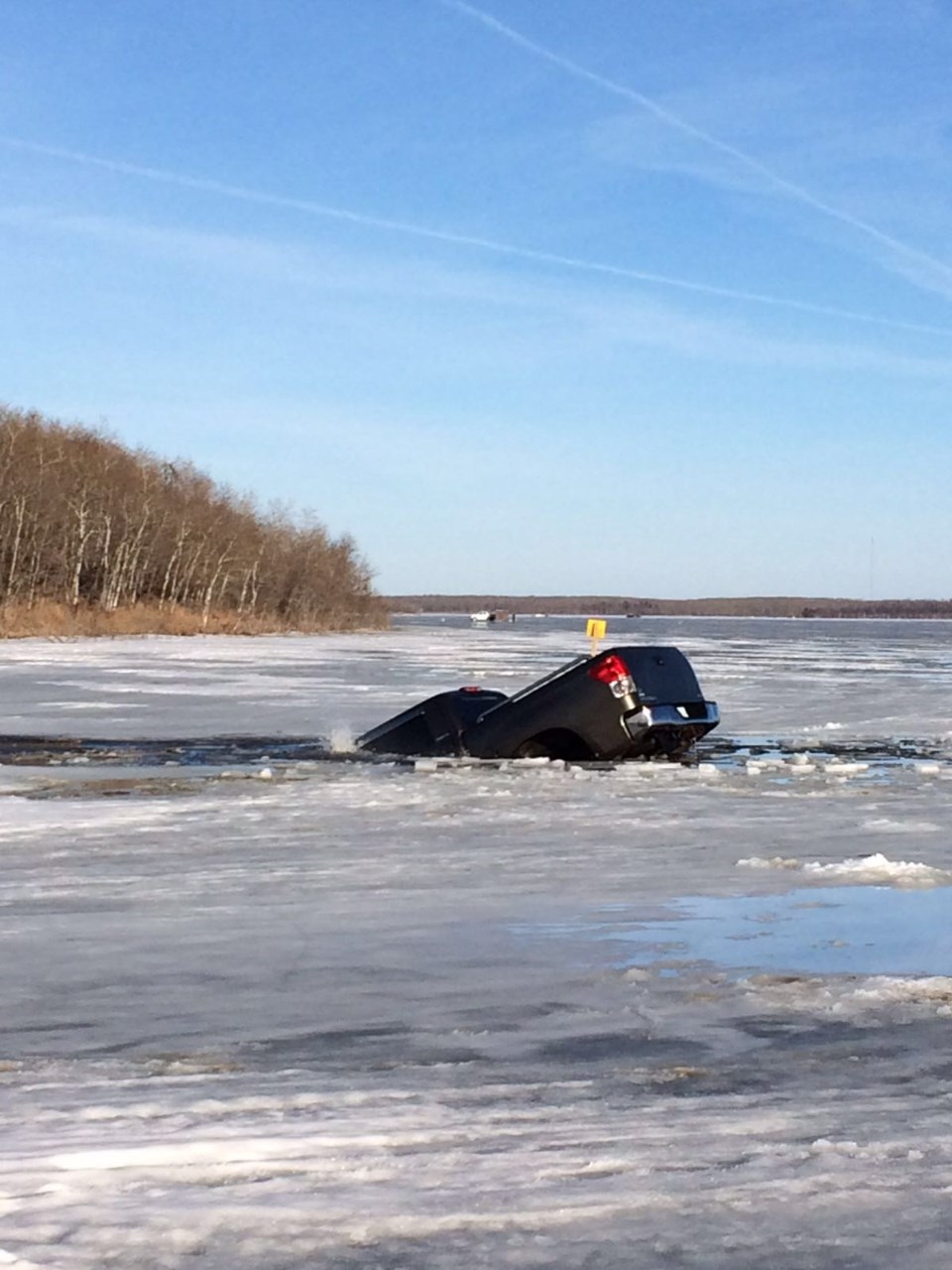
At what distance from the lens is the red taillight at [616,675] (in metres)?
13.8

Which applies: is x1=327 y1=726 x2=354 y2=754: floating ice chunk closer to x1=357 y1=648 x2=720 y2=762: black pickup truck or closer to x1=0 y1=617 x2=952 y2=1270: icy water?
x1=357 y1=648 x2=720 y2=762: black pickup truck

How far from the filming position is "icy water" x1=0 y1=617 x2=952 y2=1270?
3248 mm

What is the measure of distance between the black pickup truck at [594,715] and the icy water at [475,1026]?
124cm

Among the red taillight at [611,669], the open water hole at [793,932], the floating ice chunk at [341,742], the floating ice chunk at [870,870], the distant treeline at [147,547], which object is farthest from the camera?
the distant treeline at [147,547]

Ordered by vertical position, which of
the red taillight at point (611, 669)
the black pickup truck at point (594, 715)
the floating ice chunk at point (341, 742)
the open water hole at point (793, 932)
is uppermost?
the red taillight at point (611, 669)

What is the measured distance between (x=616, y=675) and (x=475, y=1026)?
8.91 m

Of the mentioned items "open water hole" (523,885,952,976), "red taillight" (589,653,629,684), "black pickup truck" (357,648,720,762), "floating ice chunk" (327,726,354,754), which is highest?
"red taillight" (589,653,629,684)

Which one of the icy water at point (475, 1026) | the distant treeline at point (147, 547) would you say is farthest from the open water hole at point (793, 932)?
the distant treeline at point (147, 547)

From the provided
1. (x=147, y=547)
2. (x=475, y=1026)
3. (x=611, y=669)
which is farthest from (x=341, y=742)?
(x=147, y=547)

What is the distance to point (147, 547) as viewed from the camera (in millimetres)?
85188

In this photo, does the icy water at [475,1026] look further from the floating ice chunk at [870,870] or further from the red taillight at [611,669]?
the red taillight at [611,669]

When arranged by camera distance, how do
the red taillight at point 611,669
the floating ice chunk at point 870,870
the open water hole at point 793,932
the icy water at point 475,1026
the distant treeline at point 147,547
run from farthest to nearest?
the distant treeline at point 147,547 < the red taillight at point 611,669 < the floating ice chunk at point 870,870 < the open water hole at point 793,932 < the icy water at point 475,1026

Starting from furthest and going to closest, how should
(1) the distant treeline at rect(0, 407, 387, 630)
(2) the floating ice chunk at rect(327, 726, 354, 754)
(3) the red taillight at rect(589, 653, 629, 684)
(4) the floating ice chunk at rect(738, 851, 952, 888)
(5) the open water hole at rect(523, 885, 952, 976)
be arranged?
(1) the distant treeline at rect(0, 407, 387, 630)
(2) the floating ice chunk at rect(327, 726, 354, 754)
(3) the red taillight at rect(589, 653, 629, 684)
(4) the floating ice chunk at rect(738, 851, 952, 888)
(5) the open water hole at rect(523, 885, 952, 976)

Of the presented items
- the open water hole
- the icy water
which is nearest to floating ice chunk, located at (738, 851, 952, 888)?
the icy water
